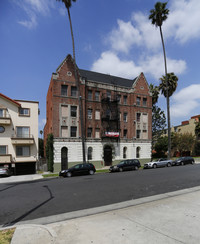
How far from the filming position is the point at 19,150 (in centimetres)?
2897

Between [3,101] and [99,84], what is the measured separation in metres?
16.9

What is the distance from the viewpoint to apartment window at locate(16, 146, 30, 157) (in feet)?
94.6

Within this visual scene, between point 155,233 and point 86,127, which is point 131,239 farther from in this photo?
point 86,127

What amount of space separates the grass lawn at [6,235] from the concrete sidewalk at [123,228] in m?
0.14

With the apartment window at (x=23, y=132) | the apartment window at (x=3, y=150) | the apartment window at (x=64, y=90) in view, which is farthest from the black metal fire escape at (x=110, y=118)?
the apartment window at (x=3, y=150)

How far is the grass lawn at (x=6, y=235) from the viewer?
472 cm

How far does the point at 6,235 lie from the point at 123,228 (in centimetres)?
336

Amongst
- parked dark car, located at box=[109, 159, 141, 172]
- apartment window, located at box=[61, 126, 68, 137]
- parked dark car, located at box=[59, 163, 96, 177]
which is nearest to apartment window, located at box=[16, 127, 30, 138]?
apartment window, located at box=[61, 126, 68, 137]

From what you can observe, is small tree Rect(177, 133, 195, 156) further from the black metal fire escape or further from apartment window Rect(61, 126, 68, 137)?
apartment window Rect(61, 126, 68, 137)

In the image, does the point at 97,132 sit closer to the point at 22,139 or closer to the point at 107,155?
the point at 107,155

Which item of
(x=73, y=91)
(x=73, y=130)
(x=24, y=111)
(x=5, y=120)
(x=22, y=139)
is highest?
(x=73, y=91)

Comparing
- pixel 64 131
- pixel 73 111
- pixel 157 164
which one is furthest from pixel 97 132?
pixel 157 164

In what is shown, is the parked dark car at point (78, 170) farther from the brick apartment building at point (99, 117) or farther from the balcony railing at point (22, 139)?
the balcony railing at point (22, 139)

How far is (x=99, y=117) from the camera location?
112 feet
